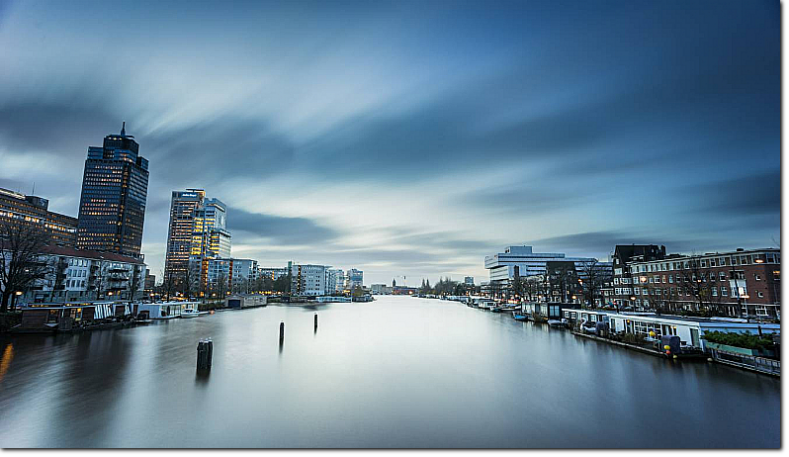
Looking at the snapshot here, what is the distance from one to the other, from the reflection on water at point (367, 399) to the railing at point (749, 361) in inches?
27.2

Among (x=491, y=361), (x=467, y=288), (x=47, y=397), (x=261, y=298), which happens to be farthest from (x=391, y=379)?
(x=467, y=288)

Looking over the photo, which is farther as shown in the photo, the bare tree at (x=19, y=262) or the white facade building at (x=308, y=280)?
the white facade building at (x=308, y=280)

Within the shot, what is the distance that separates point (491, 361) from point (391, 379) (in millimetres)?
8960

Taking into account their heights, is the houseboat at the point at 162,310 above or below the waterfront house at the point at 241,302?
above

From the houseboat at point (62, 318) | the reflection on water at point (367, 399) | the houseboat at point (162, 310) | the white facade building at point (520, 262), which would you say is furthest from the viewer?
the white facade building at point (520, 262)

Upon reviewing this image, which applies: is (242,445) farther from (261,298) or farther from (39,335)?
(261,298)

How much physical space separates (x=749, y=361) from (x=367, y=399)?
2144 centimetres

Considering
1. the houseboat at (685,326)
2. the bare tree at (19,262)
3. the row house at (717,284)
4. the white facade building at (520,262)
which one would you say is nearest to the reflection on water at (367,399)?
the houseboat at (685,326)

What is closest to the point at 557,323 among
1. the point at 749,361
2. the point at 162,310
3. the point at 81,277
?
the point at 749,361

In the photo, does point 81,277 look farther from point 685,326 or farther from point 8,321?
point 685,326

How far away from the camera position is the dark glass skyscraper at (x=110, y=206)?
182000 millimetres

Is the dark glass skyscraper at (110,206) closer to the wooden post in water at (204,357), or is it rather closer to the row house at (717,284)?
the wooden post in water at (204,357)

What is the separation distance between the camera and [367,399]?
51.8ft

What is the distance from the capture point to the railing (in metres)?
19.0
